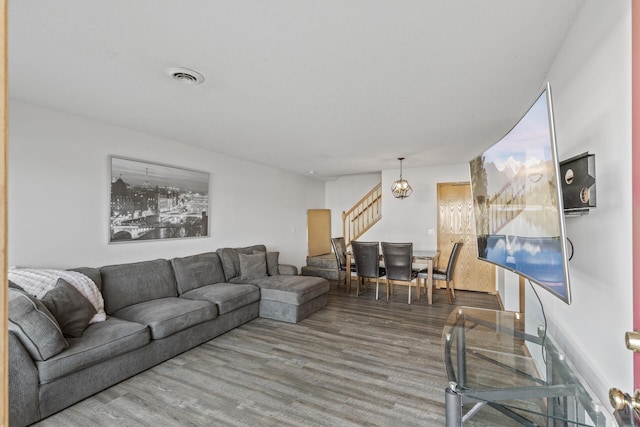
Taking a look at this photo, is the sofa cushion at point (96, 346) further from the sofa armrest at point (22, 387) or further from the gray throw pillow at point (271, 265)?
the gray throw pillow at point (271, 265)

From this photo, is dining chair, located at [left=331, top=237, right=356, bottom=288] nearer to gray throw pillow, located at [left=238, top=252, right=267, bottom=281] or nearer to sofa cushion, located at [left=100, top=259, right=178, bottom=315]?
gray throw pillow, located at [left=238, top=252, right=267, bottom=281]

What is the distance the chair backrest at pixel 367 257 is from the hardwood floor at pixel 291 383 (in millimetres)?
1346

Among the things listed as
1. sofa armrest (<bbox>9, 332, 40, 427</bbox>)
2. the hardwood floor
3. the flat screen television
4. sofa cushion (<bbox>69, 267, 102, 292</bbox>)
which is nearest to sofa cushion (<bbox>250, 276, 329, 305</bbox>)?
the hardwood floor

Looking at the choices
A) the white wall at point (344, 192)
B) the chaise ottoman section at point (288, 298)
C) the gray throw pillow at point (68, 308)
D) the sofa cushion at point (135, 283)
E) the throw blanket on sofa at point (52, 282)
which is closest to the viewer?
the gray throw pillow at point (68, 308)

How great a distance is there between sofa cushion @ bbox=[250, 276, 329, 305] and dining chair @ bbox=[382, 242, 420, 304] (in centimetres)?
121

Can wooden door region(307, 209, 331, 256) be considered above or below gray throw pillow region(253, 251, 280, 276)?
above

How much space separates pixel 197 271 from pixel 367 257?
2.68m

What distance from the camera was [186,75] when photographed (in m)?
2.12

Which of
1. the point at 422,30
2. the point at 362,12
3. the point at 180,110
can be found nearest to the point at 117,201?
the point at 180,110

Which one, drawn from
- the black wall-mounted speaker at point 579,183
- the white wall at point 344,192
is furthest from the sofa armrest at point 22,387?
the white wall at point 344,192

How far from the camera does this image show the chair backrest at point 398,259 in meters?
4.58

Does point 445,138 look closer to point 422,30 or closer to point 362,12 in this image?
point 422,30

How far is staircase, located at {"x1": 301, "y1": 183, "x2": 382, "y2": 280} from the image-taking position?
6.67 meters

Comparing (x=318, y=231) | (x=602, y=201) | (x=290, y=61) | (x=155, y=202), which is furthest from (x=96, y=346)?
(x=318, y=231)
